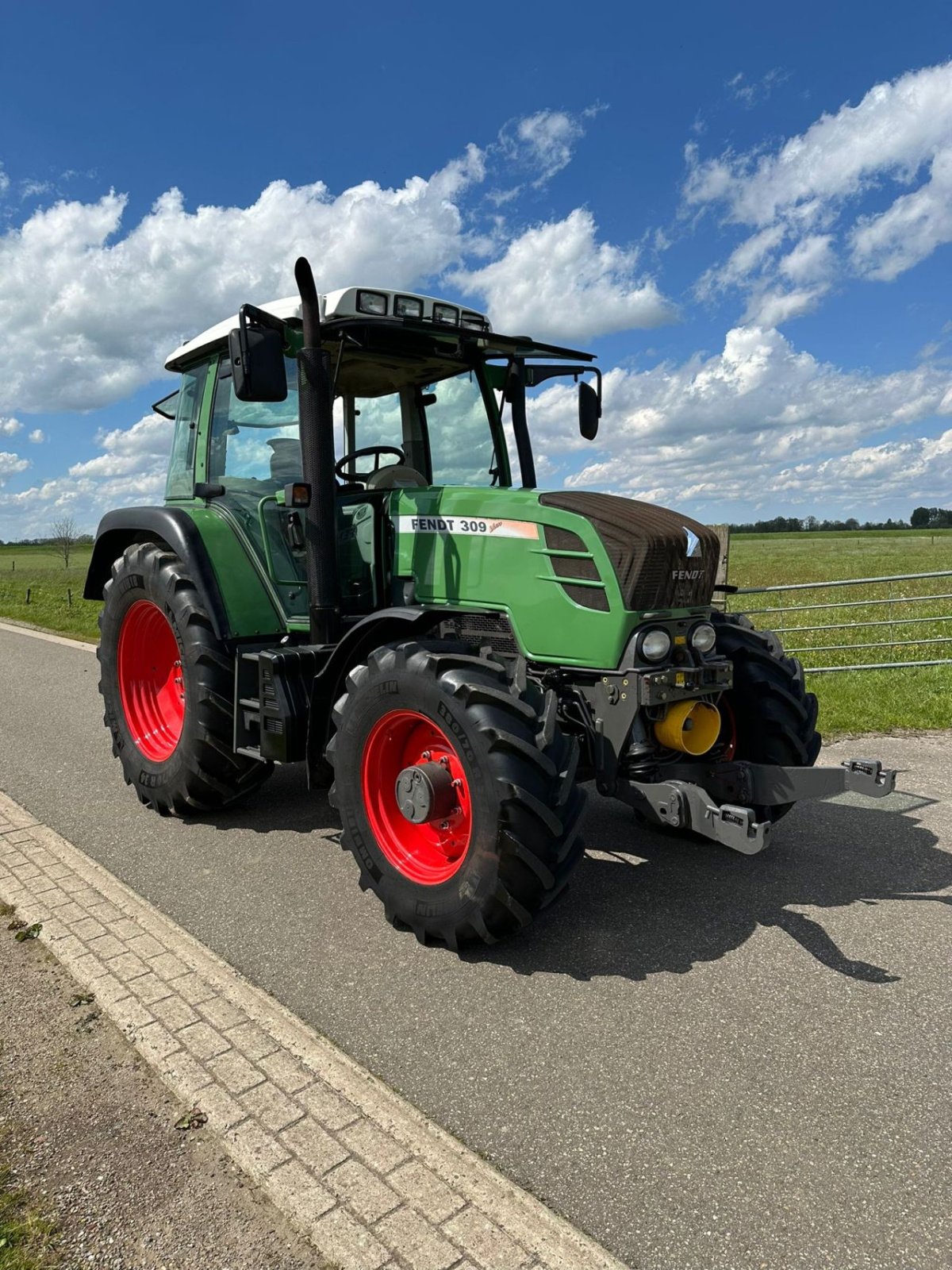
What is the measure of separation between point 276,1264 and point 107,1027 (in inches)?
49.1

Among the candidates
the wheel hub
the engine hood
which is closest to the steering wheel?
the engine hood

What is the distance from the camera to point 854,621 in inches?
526

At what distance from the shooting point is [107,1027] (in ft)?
9.73

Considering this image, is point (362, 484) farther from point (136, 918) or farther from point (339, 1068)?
point (339, 1068)

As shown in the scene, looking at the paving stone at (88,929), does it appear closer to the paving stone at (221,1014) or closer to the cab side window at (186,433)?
the paving stone at (221,1014)

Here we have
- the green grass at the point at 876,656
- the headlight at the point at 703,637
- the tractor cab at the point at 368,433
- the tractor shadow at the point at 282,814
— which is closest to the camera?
the headlight at the point at 703,637

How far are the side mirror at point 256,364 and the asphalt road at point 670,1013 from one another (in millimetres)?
2271

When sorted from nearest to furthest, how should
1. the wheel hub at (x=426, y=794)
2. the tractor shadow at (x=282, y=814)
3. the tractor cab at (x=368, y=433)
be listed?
the wheel hub at (x=426, y=794) < the tractor cab at (x=368, y=433) < the tractor shadow at (x=282, y=814)

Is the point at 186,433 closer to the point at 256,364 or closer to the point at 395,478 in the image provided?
the point at 395,478

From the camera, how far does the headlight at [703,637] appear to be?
3877 millimetres

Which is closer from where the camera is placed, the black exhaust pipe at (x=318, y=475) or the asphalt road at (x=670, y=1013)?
the asphalt road at (x=670, y=1013)

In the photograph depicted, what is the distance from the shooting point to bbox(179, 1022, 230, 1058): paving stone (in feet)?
9.12

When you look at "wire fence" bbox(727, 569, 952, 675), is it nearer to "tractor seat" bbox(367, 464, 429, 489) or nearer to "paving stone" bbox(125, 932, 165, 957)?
"tractor seat" bbox(367, 464, 429, 489)

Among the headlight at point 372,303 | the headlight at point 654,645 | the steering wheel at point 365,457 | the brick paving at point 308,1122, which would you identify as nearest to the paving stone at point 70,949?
the brick paving at point 308,1122
